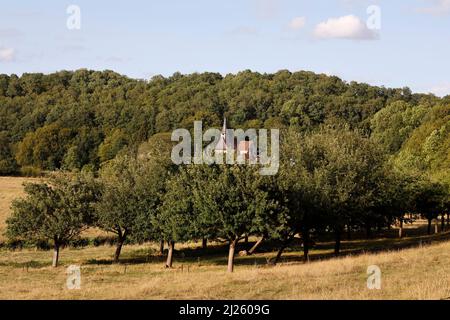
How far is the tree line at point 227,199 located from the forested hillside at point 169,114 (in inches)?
2866

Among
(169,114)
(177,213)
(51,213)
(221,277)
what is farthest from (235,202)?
(169,114)

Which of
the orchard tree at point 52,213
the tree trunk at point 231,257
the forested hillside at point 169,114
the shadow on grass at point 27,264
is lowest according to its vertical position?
the shadow on grass at point 27,264

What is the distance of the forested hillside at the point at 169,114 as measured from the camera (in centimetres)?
14888

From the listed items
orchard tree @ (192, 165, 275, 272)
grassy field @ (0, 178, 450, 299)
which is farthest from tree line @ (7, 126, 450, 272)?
grassy field @ (0, 178, 450, 299)

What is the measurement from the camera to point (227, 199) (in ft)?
133

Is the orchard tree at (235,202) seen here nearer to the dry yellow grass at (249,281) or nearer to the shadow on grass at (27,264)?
the dry yellow grass at (249,281)

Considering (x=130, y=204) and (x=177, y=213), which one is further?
(x=130, y=204)

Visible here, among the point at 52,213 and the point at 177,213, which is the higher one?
the point at 177,213

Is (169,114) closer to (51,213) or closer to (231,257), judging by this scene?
(51,213)

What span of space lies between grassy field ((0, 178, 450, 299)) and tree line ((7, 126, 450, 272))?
246 centimetres

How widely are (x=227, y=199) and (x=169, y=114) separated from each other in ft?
428

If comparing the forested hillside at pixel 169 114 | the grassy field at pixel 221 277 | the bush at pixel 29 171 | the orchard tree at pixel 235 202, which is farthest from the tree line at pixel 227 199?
the bush at pixel 29 171

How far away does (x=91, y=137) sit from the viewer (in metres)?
156
